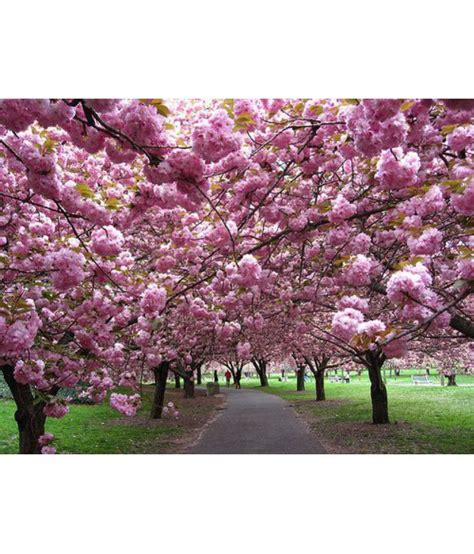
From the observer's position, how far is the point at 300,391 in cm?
1395

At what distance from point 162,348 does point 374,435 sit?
2.66 metres

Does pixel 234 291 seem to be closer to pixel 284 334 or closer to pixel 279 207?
pixel 279 207

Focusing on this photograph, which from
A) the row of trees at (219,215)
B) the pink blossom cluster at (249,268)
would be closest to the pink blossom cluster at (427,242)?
the row of trees at (219,215)

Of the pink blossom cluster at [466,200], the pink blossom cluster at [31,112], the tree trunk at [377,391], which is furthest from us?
the tree trunk at [377,391]

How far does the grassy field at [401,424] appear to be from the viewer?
466 centimetres

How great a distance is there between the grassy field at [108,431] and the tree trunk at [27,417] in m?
0.91

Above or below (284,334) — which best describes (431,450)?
below

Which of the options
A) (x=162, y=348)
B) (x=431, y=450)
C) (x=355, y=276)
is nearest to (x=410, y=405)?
(x=431, y=450)

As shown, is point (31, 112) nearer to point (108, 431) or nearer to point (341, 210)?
point (341, 210)

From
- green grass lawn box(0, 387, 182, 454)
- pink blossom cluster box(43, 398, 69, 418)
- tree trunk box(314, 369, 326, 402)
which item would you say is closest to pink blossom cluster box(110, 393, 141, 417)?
green grass lawn box(0, 387, 182, 454)

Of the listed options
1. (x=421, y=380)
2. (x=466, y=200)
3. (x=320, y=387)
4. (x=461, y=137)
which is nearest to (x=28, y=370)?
(x=466, y=200)

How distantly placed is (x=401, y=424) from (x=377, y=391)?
57 centimetres

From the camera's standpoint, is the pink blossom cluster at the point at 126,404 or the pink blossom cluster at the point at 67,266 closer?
the pink blossom cluster at the point at 67,266

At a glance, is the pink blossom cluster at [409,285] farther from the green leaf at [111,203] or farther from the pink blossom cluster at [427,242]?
the green leaf at [111,203]
